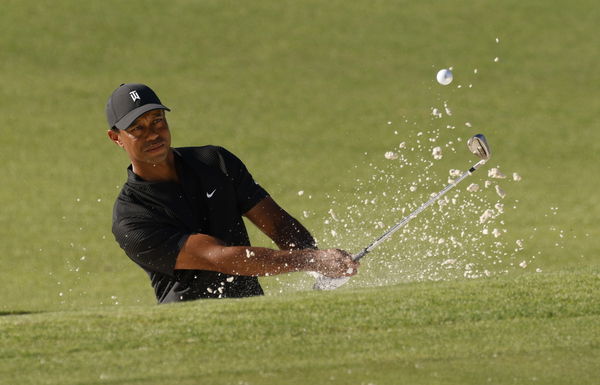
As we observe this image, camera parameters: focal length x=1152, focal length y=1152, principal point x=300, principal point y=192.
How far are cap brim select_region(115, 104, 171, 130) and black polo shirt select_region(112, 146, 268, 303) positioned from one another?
26 cm

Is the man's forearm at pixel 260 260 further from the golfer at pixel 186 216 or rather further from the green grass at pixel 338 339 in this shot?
the green grass at pixel 338 339

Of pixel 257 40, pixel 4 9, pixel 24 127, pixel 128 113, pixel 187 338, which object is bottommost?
pixel 187 338

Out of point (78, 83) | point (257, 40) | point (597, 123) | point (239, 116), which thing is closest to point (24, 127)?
point (78, 83)

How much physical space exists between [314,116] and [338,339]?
869cm

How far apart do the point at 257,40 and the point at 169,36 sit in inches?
45.2

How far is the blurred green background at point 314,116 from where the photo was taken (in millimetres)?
9914

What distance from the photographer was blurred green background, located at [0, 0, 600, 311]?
9.91 m

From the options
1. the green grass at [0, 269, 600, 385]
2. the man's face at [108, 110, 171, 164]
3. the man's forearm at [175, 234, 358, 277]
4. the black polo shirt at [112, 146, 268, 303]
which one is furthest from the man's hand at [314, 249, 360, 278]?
the man's face at [108, 110, 171, 164]

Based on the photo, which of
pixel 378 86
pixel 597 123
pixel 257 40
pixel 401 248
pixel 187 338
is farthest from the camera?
pixel 257 40

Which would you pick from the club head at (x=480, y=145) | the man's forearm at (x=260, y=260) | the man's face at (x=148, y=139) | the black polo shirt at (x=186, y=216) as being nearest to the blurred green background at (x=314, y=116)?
the club head at (x=480, y=145)

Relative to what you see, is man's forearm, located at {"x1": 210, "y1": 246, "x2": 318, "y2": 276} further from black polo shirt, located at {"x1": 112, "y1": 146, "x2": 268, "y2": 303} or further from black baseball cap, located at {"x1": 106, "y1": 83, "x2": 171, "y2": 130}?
black baseball cap, located at {"x1": 106, "y1": 83, "x2": 171, "y2": 130}

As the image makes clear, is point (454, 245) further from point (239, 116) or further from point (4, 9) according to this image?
point (4, 9)

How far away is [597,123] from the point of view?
41.1 ft

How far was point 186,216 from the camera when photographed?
5.46 meters
